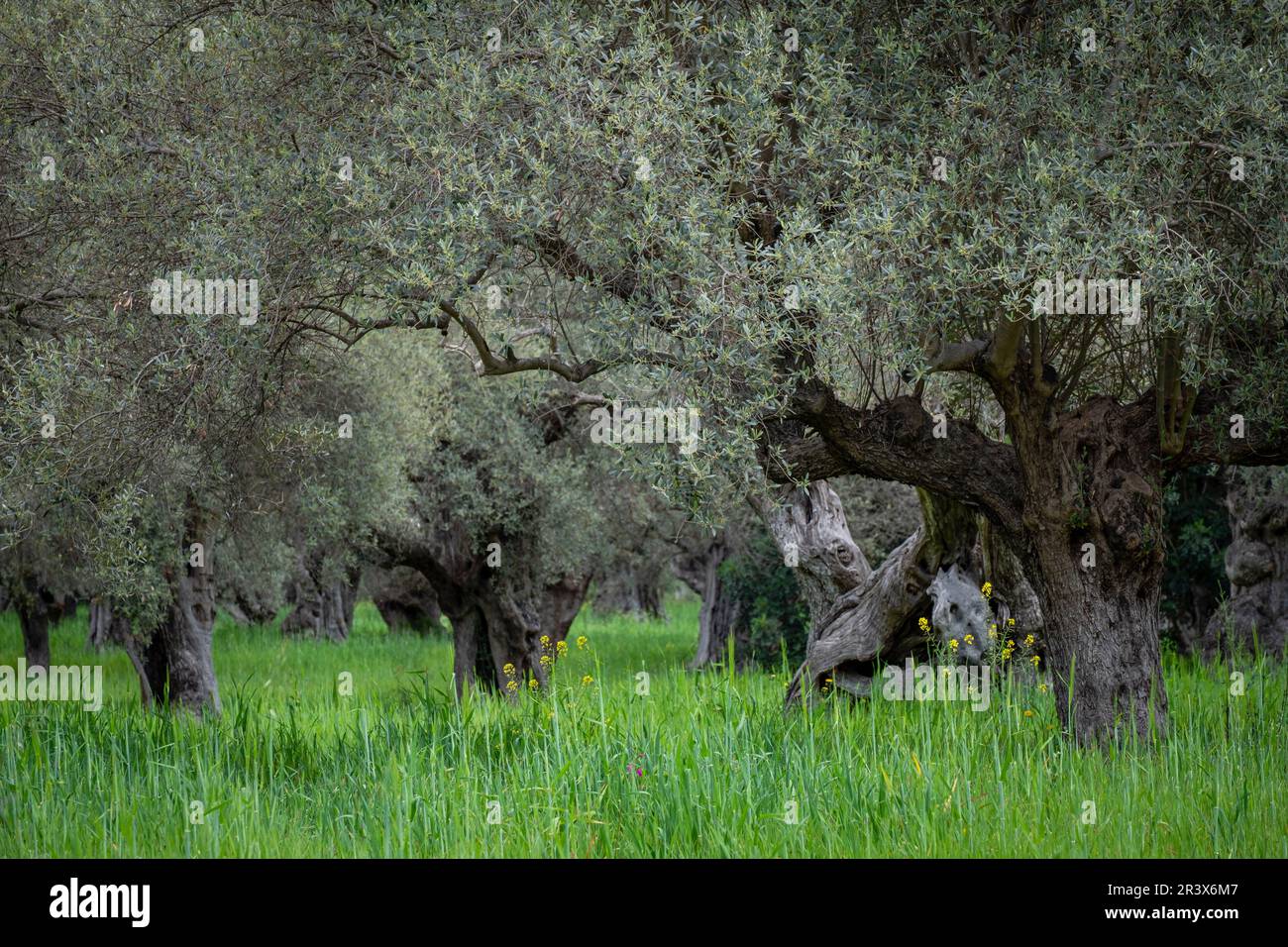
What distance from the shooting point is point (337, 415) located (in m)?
16.7

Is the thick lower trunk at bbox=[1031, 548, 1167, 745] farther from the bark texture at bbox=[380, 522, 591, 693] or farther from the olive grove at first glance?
the bark texture at bbox=[380, 522, 591, 693]

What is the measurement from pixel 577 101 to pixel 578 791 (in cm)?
443

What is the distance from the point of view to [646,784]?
784 cm

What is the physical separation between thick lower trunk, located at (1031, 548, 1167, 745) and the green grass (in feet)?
1.04

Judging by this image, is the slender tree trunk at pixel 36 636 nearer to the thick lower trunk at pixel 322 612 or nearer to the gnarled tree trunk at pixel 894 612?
the thick lower trunk at pixel 322 612

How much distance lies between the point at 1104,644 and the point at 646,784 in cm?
382

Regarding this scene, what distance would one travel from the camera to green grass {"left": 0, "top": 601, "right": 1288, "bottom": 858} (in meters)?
7.23

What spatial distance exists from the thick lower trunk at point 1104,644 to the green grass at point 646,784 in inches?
12.5

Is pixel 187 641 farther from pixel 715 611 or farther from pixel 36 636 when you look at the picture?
pixel 715 611

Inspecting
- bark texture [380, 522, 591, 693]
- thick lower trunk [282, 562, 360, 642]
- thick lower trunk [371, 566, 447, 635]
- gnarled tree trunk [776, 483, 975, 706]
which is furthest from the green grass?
thick lower trunk [282, 562, 360, 642]

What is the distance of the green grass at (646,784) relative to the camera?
7.23 metres

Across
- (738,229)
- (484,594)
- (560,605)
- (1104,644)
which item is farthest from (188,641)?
(1104,644)

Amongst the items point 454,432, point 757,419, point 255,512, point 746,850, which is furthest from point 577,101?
point 454,432

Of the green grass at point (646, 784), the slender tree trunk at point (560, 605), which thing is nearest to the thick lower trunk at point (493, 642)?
the slender tree trunk at point (560, 605)
